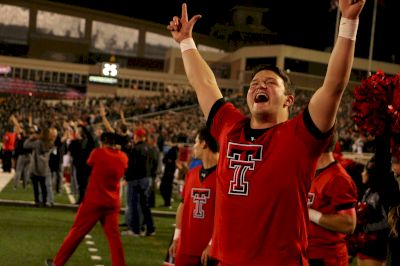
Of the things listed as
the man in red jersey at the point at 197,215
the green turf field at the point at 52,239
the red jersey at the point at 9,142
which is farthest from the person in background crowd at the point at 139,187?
the red jersey at the point at 9,142

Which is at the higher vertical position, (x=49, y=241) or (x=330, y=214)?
(x=330, y=214)

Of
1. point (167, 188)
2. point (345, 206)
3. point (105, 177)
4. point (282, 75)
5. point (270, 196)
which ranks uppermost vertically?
point (282, 75)

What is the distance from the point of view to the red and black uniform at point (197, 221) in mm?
5430

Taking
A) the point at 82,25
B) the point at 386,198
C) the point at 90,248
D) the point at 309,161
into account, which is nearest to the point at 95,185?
the point at 90,248

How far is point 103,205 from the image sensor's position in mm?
7879

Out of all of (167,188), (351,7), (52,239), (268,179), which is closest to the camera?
(351,7)

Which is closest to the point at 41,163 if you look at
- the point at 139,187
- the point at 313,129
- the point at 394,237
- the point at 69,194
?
the point at 69,194

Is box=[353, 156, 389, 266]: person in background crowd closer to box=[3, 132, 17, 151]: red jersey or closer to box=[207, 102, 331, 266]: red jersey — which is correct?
box=[207, 102, 331, 266]: red jersey

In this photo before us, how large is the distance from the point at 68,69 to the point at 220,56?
573 inches

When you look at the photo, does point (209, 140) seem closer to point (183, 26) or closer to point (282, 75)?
point (183, 26)

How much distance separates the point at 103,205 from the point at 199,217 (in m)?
2.65

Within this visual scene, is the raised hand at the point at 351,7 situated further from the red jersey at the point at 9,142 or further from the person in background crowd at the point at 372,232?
the red jersey at the point at 9,142

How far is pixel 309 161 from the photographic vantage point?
317 cm

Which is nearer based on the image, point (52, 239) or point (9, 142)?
point (52, 239)
